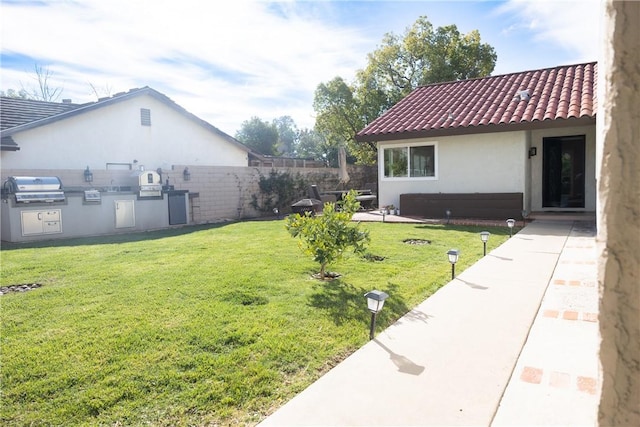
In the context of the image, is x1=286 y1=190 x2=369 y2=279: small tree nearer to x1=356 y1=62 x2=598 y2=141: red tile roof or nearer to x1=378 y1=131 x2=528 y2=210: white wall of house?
x1=356 y1=62 x2=598 y2=141: red tile roof

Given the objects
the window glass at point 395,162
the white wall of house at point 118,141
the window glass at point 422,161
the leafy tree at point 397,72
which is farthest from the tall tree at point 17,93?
the window glass at point 422,161

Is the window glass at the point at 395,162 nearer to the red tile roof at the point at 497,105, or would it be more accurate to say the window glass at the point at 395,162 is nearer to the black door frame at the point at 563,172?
the red tile roof at the point at 497,105

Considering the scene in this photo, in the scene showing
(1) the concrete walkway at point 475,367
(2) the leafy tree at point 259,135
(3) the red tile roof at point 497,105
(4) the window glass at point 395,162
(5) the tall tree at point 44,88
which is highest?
(5) the tall tree at point 44,88

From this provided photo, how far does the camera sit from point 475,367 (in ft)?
9.61

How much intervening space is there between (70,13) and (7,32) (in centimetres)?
187

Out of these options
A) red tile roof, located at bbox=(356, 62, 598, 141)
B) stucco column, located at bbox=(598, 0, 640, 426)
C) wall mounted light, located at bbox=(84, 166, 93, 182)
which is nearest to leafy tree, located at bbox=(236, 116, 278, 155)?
red tile roof, located at bbox=(356, 62, 598, 141)

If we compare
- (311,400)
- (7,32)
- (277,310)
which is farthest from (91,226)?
(311,400)

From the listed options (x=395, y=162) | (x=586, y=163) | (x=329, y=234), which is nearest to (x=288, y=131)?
(x=395, y=162)

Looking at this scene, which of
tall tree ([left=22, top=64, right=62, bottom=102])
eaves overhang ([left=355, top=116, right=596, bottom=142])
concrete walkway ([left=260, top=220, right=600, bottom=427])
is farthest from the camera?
tall tree ([left=22, top=64, right=62, bottom=102])

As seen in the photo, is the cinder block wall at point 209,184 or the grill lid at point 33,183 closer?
the grill lid at point 33,183

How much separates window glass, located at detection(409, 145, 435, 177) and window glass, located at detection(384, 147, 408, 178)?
0.25 metres

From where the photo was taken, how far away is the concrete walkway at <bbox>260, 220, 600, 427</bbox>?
7.77 feet

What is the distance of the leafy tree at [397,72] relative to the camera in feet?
74.4

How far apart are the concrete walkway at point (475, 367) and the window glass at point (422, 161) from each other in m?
8.63
